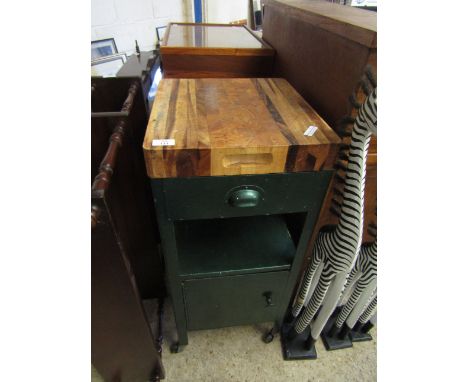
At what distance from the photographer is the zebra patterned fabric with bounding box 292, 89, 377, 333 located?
49cm

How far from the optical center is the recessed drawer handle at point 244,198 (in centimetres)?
53

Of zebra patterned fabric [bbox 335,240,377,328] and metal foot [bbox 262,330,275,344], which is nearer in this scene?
zebra patterned fabric [bbox 335,240,377,328]

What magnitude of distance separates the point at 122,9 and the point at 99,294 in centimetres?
193

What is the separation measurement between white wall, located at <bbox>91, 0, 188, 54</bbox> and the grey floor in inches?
72.3

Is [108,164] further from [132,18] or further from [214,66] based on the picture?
[132,18]

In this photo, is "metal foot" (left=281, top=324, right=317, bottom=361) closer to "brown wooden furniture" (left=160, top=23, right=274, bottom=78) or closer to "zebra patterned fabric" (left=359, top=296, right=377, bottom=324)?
"zebra patterned fabric" (left=359, top=296, right=377, bottom=324)

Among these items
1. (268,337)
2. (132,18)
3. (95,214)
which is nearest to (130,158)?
(95,214)

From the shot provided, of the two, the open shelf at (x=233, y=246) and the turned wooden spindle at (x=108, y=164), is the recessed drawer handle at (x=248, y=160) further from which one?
the open shelf at (x=233, y=246)

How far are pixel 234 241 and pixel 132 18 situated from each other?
6.01 feet

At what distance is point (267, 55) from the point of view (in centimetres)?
98

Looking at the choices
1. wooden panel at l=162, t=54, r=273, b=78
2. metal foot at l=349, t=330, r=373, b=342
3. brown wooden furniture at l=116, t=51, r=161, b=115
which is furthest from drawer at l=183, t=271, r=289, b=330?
wooden panel at l=162, t=54, r=273, b=78

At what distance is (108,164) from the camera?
0.50 meters
